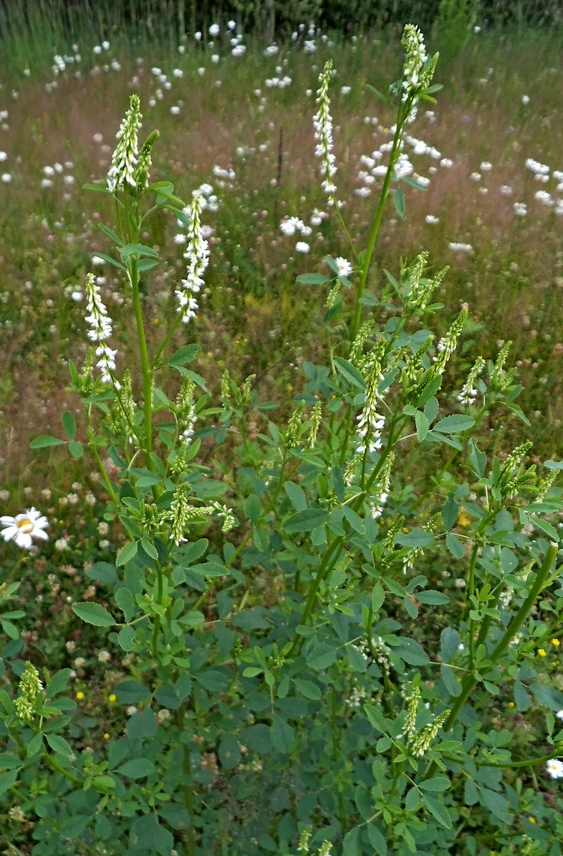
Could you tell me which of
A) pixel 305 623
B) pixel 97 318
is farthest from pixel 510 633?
pixel 97 318

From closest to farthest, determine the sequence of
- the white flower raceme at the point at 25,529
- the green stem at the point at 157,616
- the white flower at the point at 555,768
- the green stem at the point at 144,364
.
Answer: the green stem at the point at 144,364, the green stem at the point at 157,616, the white flower raceme at the point at 25,529, the white flower at the point at 555,768

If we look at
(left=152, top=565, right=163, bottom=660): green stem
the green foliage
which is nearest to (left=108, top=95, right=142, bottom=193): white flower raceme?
the green foliage

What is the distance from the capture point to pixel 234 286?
4.27 meters

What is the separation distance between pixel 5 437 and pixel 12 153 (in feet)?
10.3

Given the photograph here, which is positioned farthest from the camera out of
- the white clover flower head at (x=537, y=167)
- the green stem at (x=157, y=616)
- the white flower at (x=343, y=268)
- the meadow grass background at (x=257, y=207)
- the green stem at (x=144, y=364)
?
the white clover flower head at (x=537, y=167)

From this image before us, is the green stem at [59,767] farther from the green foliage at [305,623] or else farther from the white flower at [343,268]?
the white flower at [343,268]

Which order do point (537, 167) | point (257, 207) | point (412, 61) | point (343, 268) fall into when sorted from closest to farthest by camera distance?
1. point (412, 61)
2. point (343, 268)
3. point (257, 207)
4. point (537, 167)

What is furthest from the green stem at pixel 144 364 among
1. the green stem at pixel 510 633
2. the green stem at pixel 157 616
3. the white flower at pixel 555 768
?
the white flower at pixel 555 768

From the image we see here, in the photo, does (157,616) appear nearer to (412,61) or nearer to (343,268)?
(343,268)

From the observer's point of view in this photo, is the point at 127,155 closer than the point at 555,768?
Yes

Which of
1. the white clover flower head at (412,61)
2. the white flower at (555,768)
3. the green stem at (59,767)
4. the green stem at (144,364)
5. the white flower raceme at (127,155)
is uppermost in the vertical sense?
the white clover flower head at (412,61)

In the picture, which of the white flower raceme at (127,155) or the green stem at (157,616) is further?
the green stem at (157,616)

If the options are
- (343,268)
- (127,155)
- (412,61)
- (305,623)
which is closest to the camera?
(127,155)

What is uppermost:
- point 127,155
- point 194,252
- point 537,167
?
point 127,155
